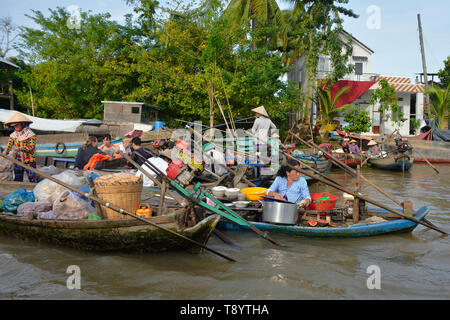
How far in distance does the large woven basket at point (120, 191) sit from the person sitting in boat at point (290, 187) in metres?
2.26

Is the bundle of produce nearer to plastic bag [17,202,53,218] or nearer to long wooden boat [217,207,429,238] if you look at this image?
plastic bag [17,202,53,218]

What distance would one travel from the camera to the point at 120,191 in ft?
16.5

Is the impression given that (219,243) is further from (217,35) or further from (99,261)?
(217,35)

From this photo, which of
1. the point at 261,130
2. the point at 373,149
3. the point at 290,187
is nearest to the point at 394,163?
the point at 373,149

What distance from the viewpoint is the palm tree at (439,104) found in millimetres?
21547

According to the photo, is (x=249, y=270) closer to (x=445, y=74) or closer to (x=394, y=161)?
(x=394, y=161)

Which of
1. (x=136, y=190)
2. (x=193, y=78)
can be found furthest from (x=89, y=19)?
(x=136, y=190)

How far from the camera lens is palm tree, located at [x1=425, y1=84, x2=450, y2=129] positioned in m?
21.5

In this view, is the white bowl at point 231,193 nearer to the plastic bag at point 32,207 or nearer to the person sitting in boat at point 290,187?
the person sitting in boat at point 290,187

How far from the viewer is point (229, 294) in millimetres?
4410

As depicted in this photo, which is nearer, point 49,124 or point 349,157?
point 49,124

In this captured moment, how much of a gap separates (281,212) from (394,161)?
11787mm

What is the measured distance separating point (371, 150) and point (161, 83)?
9917 millimetres

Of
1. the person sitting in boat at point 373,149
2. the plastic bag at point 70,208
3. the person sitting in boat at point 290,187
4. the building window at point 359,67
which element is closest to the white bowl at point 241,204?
the person sitting in boat at point 290,187
